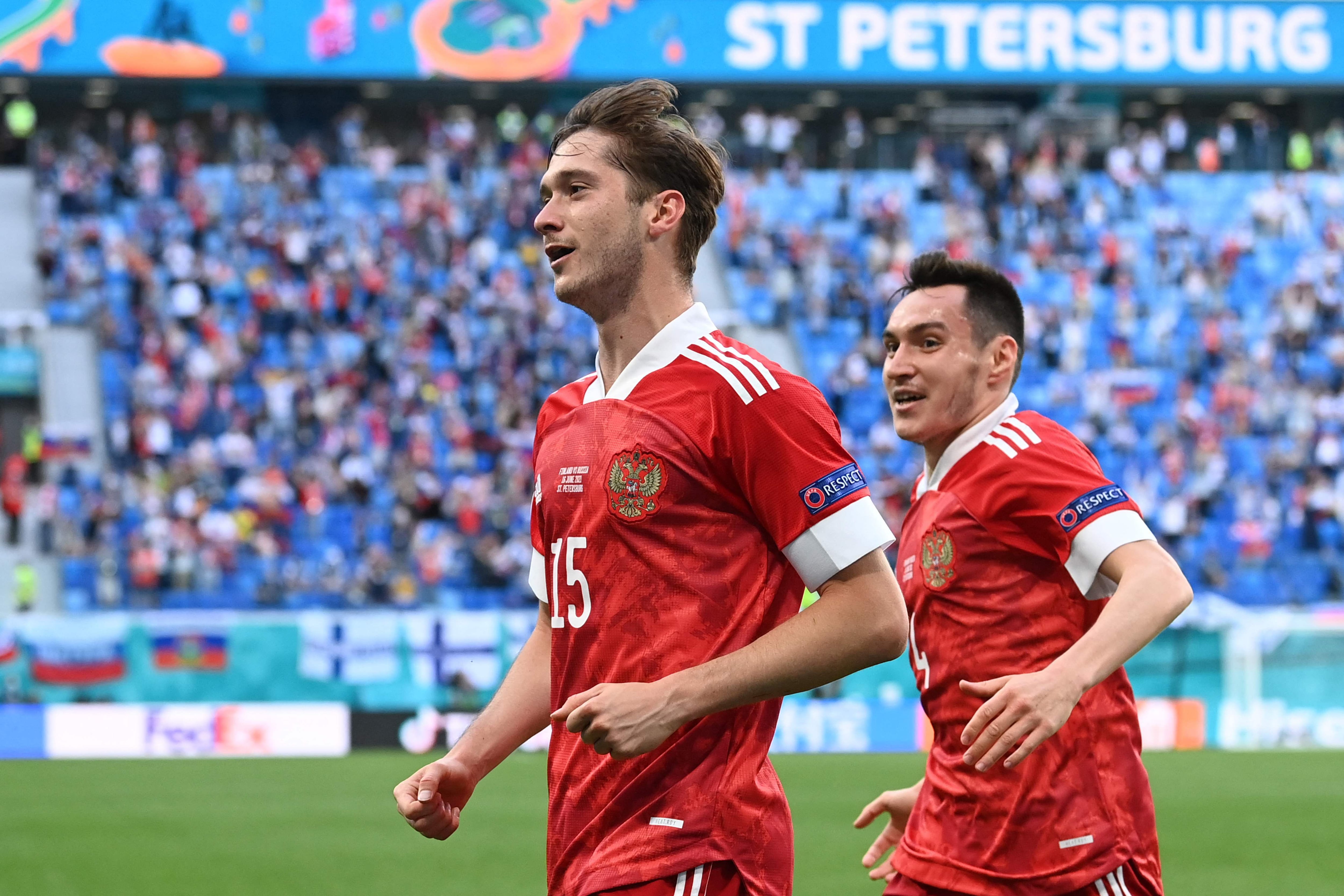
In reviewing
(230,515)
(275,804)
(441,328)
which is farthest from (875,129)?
(275,804)

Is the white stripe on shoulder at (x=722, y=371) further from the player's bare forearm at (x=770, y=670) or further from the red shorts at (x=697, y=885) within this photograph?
the red shorts at (x=697, y=885)

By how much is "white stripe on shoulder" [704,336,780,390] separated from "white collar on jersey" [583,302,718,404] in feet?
0.11

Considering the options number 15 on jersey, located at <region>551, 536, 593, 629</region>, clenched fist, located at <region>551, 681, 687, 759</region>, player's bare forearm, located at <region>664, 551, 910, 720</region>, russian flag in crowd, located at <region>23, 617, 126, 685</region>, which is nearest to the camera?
clenched fist, located at <region>551, 681, 687, 759</region>

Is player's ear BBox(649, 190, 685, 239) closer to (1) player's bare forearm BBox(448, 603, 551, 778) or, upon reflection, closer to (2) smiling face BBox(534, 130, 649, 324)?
(2) smiling face BBox(534, 130, 649, 324)

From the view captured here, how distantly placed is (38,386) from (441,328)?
5.91 m

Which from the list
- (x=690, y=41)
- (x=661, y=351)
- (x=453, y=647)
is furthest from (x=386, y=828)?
(x=690, y=41)

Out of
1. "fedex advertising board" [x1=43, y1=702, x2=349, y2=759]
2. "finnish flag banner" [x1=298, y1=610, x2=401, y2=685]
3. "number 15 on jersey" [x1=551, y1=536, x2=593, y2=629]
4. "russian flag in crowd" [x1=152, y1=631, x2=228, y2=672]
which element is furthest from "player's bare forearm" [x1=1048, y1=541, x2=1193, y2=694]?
"fedex advertising board" [x1=43, y1=702, x2=349, y2=759]

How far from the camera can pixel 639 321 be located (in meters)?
3.23

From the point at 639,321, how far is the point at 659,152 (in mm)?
324

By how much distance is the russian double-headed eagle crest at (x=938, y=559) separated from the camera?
3.97m

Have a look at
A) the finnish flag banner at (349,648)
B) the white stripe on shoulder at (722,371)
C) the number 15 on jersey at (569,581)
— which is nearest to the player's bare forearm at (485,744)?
the number 15 on jersey at (569,581)

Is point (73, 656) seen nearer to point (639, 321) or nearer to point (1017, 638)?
point (1017, 638)

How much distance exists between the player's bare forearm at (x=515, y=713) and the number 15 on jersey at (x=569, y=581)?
215 millimetres

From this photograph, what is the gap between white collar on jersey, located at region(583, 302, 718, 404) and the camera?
3.16 metres
